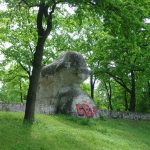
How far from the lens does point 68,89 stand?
1178 inches

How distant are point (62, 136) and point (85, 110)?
9.20 metres

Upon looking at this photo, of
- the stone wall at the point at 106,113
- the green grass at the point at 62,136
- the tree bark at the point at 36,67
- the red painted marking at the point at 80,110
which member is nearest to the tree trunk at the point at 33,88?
the tree bark at the point at 36,67

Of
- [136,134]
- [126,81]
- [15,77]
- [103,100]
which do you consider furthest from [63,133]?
[103,100]

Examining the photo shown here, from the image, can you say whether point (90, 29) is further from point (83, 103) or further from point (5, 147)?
point (5, 147)

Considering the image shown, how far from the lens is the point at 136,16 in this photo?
68.4 ft

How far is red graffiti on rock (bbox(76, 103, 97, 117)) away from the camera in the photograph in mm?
28641

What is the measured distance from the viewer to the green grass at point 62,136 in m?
17.4

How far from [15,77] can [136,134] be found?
29.6m

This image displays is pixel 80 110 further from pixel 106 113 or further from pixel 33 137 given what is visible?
pixel 33 137

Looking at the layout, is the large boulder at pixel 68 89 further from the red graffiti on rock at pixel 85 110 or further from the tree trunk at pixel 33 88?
the tree trunk at pixel 33 88

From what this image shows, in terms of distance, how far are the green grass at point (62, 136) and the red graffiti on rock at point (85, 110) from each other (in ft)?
4.23

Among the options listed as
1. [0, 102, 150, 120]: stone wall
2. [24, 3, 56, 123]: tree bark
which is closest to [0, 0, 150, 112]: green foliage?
[24, 3, 56, 123]: tree bark

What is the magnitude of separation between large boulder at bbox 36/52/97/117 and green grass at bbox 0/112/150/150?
5.83 feet

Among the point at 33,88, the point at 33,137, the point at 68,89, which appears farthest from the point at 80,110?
the point at 33,137
